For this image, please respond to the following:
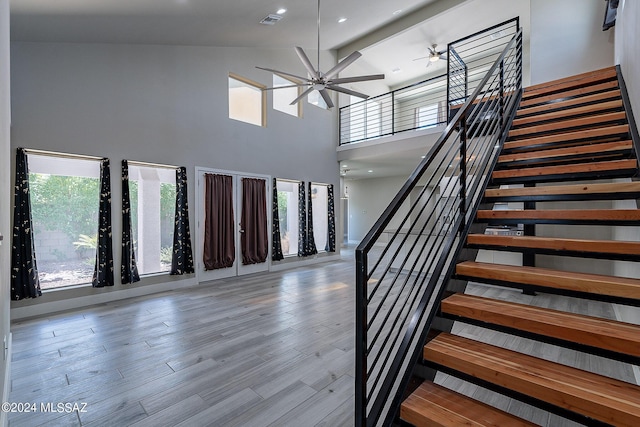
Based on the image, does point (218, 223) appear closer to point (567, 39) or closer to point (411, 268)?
point (411, 268)

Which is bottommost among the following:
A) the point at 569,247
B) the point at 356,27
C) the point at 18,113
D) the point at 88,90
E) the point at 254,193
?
the point at 569,247

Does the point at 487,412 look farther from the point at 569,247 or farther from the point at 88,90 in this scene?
the point at 88,90

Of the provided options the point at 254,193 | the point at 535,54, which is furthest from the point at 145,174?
the point at 535,54

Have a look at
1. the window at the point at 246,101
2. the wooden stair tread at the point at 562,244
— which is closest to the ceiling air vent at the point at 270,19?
the window at the point at 246,101

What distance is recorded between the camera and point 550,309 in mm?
1714

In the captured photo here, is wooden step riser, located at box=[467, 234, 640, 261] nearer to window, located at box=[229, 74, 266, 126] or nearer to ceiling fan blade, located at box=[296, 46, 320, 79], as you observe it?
ceiling fan blade, located at box=[296, 46, 320, 79]

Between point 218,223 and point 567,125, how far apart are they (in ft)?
17.1

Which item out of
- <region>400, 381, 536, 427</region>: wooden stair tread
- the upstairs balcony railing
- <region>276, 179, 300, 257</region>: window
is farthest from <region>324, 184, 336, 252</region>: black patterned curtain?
<region>400, 381, 536, 427</region>: wooden stair tread

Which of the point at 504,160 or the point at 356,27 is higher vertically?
the point at 356,27

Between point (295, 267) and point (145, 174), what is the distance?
3.64m

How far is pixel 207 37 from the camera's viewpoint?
496 centimetres

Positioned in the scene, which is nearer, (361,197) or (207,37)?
(207,37)

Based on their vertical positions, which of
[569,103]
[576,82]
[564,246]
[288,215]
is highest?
[576,82]

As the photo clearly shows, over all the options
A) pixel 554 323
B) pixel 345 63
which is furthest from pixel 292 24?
pixel 554 323
